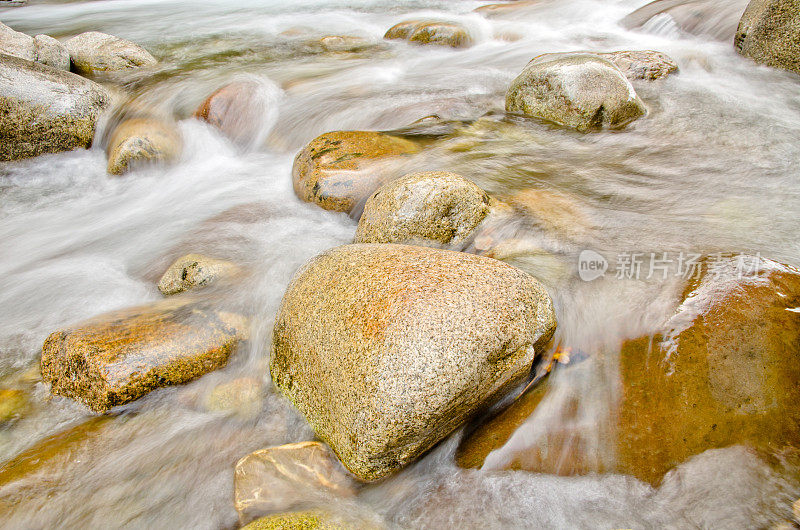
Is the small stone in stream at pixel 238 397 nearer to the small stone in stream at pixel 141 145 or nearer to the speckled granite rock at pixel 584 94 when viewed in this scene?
the small stone in stream at pixel 141 145

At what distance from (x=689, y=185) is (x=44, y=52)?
34.5ft

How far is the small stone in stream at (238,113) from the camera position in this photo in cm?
710

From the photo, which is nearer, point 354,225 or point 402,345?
point 402,345

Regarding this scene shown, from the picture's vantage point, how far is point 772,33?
283 inches

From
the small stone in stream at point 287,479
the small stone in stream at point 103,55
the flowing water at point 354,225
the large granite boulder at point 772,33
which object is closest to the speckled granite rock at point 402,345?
the small stone in stream at point 287,479

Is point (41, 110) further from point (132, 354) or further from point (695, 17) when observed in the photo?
A: point (695, 17)

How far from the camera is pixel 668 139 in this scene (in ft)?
19.3

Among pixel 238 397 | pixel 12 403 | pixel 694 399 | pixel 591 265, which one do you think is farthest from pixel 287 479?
pixel 591 265

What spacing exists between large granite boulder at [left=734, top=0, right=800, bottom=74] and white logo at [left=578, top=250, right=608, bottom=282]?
5.91 m

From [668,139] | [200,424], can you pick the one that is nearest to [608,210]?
[668,139]

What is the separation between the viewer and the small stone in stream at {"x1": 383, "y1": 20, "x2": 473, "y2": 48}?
10188 millimetres

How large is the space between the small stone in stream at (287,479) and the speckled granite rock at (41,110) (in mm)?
6416

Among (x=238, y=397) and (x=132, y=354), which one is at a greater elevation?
(x=132, y=354)

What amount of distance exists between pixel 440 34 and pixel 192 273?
26.8ft
